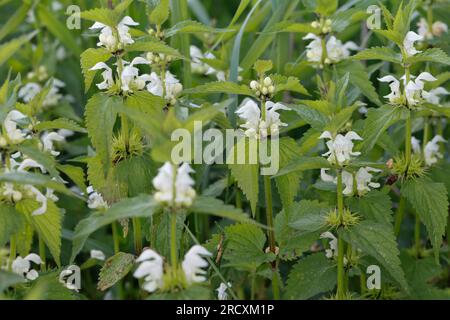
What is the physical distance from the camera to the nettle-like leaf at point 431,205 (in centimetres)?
197

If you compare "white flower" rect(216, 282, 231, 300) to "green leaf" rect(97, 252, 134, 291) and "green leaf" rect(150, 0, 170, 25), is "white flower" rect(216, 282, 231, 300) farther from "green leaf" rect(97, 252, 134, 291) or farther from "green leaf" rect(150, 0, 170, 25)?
"green leaf" rect(150, 0, 170, 25)

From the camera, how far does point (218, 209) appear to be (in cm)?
150

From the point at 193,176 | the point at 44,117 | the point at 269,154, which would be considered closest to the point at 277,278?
the point at 269,154

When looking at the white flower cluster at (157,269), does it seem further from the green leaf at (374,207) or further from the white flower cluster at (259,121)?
the green leaf at (374,207)

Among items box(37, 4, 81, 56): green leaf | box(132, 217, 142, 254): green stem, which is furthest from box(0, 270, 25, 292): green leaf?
box(37, 4, 81, 56): green leaf

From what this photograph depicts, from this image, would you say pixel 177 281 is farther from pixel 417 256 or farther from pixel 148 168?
pixel 417 256

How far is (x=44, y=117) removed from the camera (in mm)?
3027

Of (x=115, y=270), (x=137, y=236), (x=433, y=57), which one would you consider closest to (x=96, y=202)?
(x=137, y=236)

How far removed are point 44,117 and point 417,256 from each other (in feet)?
4.98

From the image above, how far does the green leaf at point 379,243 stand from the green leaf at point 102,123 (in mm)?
611

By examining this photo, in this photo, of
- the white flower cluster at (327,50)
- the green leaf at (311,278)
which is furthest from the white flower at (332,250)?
the white flower cluster at (327,50)

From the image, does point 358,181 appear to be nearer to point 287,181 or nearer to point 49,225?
point 287,181

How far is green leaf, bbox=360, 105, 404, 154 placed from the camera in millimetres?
1945

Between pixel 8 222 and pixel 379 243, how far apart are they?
2.86 feet
